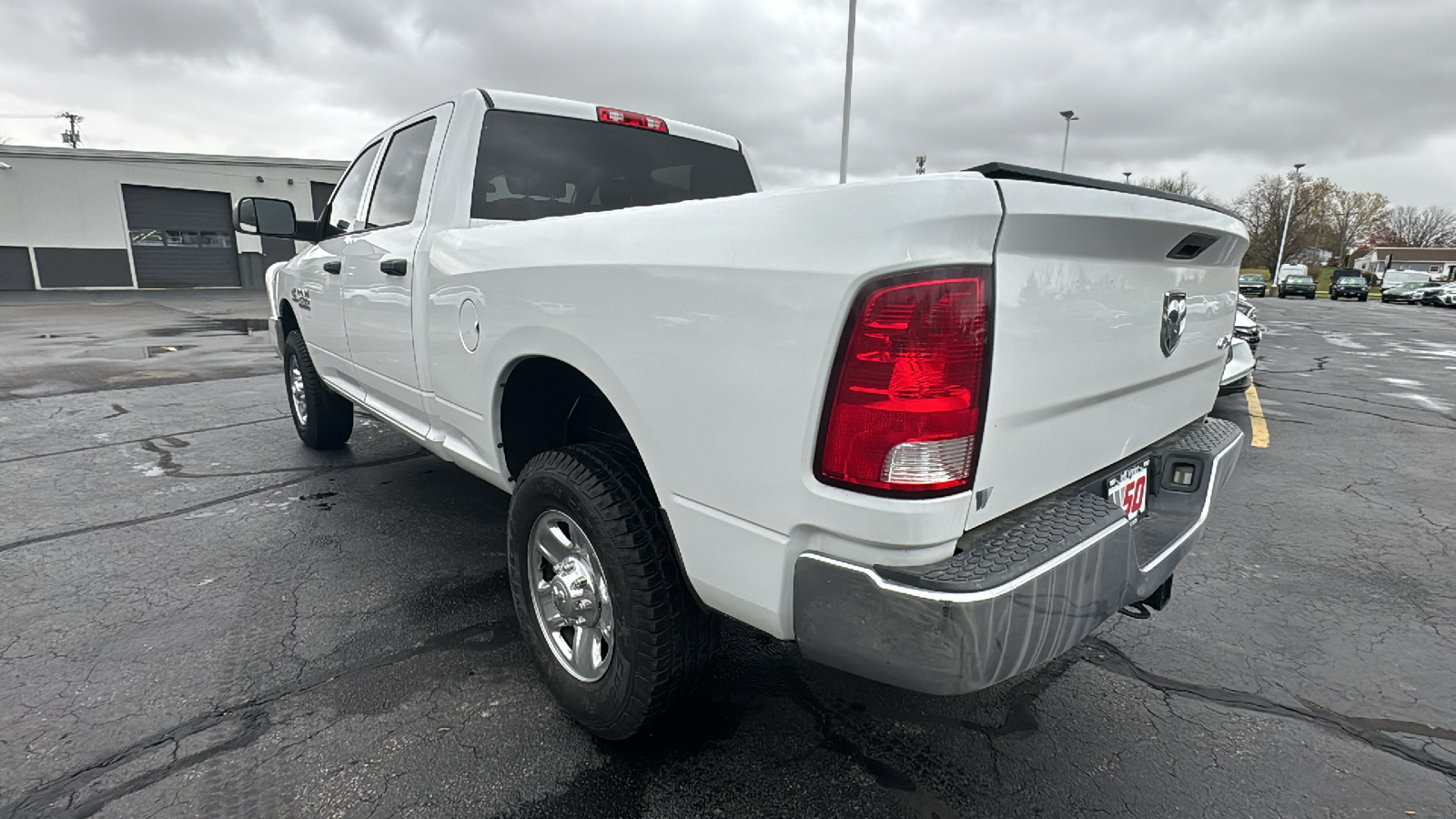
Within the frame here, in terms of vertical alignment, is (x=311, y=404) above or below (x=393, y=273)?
below

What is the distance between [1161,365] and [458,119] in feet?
9.08

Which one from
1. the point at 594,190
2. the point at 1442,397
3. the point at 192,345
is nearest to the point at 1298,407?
the point at 1442,397

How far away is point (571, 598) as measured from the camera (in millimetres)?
2201

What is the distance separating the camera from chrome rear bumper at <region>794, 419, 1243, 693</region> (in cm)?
142

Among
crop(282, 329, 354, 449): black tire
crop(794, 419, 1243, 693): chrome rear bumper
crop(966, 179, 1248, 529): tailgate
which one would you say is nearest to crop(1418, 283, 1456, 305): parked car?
crop(966, 179, 1248, 529): tailgate

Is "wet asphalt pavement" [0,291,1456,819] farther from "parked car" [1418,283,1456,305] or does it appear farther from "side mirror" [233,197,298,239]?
"parked car" [1418,283,1456,305]

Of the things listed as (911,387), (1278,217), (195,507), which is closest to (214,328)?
(195,507)

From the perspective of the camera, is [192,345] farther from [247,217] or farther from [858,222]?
[858,222]

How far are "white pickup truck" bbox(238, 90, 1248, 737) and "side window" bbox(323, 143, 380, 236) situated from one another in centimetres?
158

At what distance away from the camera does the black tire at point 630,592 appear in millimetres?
1895

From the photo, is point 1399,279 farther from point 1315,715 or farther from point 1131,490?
point 1131,490

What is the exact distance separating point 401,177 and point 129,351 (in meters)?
10.0

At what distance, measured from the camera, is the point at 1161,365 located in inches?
85.1

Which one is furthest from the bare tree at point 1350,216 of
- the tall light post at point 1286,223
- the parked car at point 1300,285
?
the parked car at point 1300,285
